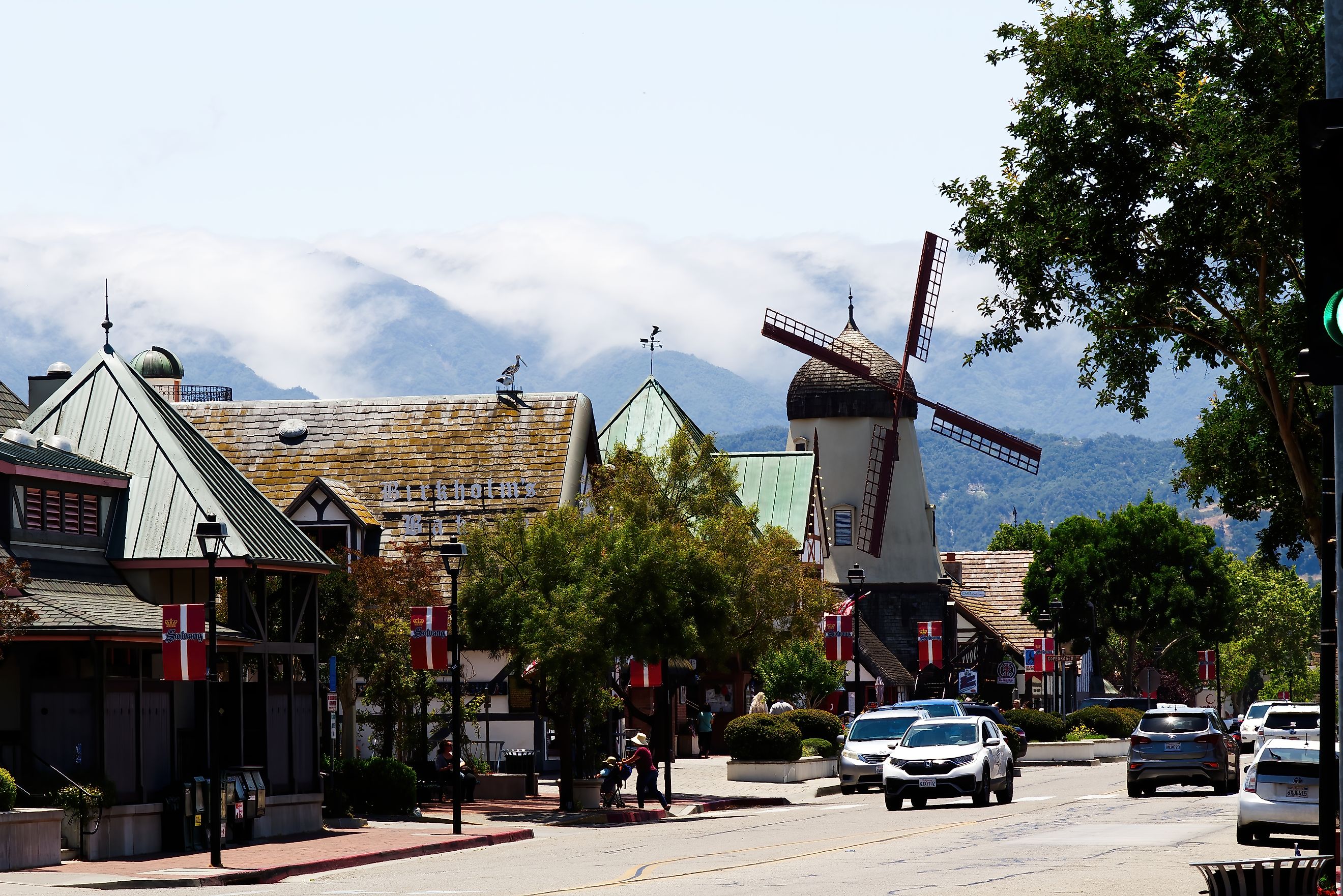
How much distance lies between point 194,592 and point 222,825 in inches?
155

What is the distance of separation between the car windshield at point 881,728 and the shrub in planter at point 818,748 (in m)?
7.74

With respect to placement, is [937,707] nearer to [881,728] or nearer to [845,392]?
[881,728]

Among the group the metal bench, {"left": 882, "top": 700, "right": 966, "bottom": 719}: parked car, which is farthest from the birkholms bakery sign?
the metal bench

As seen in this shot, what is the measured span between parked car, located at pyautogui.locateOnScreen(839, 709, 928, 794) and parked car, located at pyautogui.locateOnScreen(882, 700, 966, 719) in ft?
1.14

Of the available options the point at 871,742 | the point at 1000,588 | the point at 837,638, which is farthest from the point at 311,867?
the point at 1000,588

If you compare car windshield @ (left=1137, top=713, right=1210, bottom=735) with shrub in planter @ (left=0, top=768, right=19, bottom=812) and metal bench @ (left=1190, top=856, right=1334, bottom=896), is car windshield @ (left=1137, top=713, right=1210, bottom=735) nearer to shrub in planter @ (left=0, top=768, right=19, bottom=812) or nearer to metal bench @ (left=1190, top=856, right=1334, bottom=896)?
metal bench @ (left=1190, top=856, right=1334, bottom=896)

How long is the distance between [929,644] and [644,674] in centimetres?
2186

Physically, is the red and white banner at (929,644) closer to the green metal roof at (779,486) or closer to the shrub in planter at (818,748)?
the green metal roof at (779,486)

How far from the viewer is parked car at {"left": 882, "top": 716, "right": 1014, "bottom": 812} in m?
33.1

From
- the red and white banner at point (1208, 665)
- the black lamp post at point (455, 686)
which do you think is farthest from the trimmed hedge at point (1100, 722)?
the black lamp post at point (455, 686)

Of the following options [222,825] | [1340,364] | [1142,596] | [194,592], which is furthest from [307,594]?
[1142,596]

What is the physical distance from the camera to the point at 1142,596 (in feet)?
287

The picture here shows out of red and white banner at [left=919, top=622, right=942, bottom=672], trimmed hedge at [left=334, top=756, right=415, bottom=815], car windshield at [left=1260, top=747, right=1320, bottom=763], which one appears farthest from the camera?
red and white banner at [left=919, top=622, right=942, bottom=672]

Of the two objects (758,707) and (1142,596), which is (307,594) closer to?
(758,707)
